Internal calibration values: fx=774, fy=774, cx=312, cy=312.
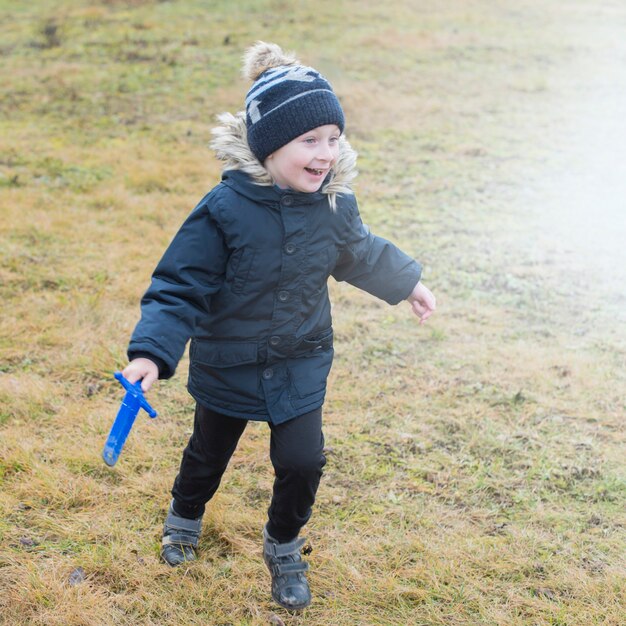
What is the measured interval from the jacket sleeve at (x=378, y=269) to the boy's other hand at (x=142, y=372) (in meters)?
0.82

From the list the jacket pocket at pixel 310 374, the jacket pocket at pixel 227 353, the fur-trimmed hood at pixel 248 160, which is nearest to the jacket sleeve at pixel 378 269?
the fur-trimmed hood at pixel 248 160

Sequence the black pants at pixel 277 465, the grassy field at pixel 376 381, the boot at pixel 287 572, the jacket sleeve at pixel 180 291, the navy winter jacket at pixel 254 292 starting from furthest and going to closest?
the grassy field at pixel 376 381 → the boot at pixel 287 572 → the black pants at pixel 277 465 → the navy winter jacket at pixel 254 292 → the jacket sleeve at pixel 180 291

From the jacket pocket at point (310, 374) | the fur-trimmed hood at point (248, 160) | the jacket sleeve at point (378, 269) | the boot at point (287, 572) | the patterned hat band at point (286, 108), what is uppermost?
the patterned hat band at point (286, 108)

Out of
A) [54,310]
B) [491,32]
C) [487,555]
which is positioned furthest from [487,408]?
[491,32]

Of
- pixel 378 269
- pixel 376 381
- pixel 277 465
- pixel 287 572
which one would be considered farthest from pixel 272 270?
pixel 376 381

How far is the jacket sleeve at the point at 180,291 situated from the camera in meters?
2.30

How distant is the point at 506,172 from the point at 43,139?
522cm

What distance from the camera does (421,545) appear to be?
3115 mm

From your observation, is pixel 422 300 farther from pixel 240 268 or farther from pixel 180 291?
pixel 180 291

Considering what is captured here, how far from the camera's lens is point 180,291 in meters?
2.41

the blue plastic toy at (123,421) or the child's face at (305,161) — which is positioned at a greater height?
the child's face at (305,161)

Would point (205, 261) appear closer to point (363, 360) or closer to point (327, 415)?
point (327, 415)

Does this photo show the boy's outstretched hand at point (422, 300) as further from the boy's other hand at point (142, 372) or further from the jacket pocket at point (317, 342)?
the boy's other hand at point (142, 372)

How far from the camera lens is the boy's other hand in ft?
7.32
